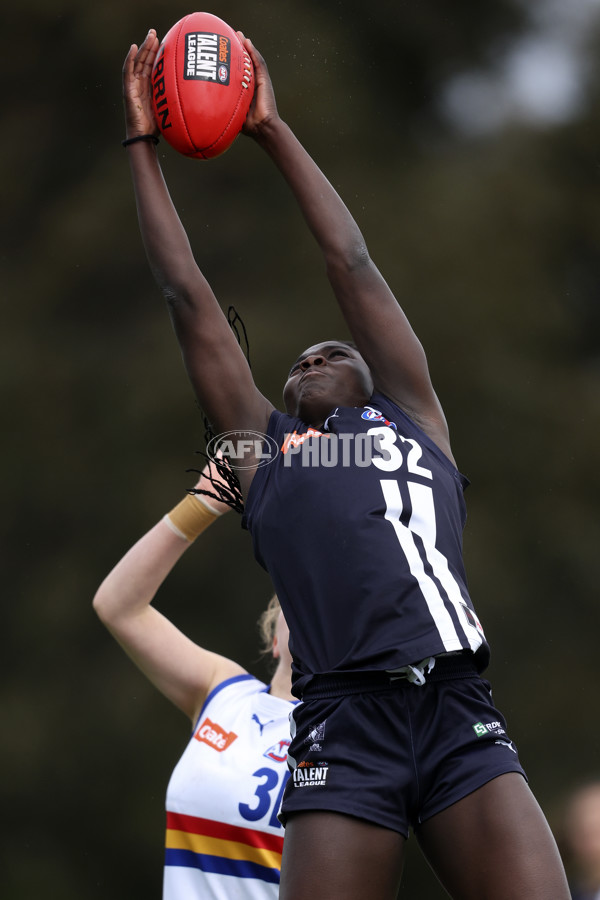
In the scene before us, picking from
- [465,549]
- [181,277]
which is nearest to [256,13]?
[465,549]

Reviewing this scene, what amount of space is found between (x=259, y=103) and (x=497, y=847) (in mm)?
1434

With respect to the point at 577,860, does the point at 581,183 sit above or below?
above

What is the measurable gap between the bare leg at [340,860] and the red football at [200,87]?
126cm

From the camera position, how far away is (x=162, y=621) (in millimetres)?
2633

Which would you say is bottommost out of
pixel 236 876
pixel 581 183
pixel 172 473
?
pixel 236 876

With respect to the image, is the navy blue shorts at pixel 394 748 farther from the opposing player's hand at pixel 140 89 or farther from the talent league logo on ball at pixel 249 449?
the opposing player's hand at pixel 140 89

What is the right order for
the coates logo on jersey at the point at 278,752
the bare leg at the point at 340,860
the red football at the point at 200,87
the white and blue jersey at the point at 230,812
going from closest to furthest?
1. the bare leg at the point at 340,860
2. the red football at the point at 200,87
3. the white and blue jersey at the point at 230,812
4. the coates logo on jersey at the point at 278,752

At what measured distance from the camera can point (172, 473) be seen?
14.5 feet

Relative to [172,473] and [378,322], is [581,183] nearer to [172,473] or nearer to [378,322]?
[172,473]

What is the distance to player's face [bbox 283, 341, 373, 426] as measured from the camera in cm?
189

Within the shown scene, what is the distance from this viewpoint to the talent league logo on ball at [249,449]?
183 cm

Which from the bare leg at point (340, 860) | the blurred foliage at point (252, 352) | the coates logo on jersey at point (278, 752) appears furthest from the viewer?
the blurred foliage at point (252, 352)

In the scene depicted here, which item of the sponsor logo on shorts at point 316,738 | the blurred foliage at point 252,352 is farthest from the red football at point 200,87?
the blurred foliage at point 252,352

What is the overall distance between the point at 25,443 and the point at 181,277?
2798 millimetres
